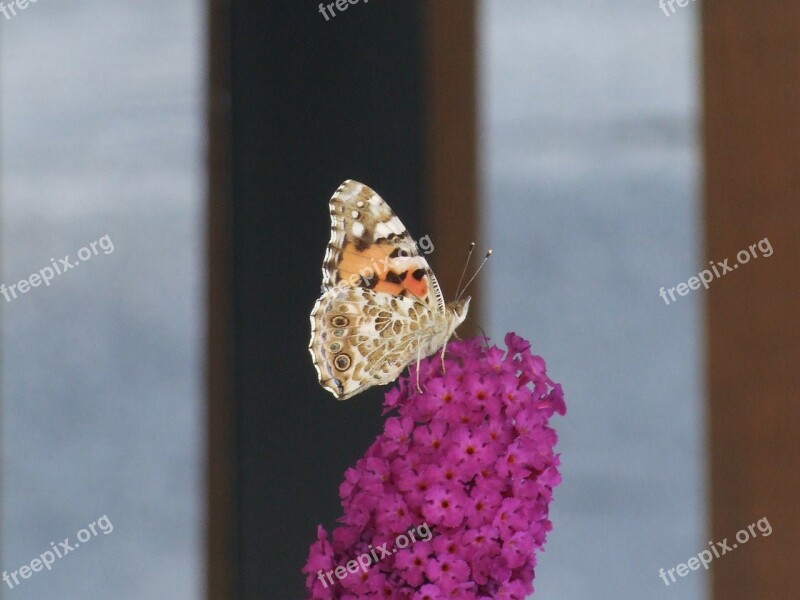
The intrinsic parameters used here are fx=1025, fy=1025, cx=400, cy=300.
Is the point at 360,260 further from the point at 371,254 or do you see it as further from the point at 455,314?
the point at 455,314

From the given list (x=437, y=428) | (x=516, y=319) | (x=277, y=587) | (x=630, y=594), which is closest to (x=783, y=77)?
(x=516, y=319)


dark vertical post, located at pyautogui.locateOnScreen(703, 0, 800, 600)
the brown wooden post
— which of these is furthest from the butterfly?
the brown wooden post

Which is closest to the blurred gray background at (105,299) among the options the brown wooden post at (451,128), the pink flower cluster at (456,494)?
the brown wooden post at (451,128)

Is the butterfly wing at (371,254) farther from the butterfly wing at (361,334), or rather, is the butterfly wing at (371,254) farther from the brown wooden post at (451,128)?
the brown wooden post at (451,128)

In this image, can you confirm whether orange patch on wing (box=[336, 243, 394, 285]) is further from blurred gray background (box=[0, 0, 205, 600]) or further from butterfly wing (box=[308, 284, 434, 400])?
blurred gray background (box=[0, 0, 205, 600])

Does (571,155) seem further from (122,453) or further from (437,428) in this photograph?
(437,428)

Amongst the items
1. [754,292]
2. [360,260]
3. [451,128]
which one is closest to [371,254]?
[360,260]
